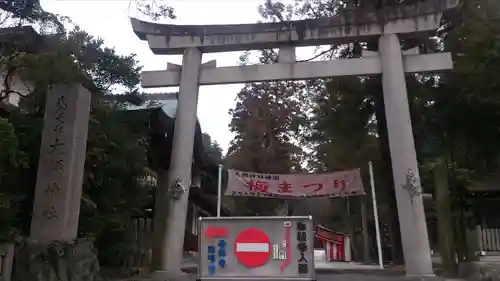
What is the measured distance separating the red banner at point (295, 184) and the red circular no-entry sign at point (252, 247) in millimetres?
5891

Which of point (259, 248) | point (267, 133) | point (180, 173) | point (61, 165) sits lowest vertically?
point (259, 248)

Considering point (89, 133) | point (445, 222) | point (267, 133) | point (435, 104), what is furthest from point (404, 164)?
point (267, 133)

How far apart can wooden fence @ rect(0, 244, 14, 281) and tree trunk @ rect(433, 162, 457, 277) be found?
362 inches

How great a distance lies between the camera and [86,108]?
29.4ft

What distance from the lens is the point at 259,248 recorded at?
21.8 feet

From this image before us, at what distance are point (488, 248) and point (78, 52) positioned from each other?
1153 centimetres

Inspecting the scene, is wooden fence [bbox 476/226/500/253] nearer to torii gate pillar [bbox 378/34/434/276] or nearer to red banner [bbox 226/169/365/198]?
red banner [bbox 226/169/365/198]

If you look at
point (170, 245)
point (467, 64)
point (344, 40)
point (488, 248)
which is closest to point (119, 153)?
point (170, 245)

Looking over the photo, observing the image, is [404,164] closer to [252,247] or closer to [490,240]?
[490,240]

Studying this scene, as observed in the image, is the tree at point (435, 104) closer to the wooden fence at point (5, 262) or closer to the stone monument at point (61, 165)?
the stone monument at point (61, 165)

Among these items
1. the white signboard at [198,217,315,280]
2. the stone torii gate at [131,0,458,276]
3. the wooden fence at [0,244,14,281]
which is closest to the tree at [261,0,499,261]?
the stone torii gate at [131,0,458,276]

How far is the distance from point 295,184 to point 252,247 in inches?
247

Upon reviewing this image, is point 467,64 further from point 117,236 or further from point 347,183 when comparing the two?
point 117,236

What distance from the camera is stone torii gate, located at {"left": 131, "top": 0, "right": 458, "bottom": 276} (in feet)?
34.5
